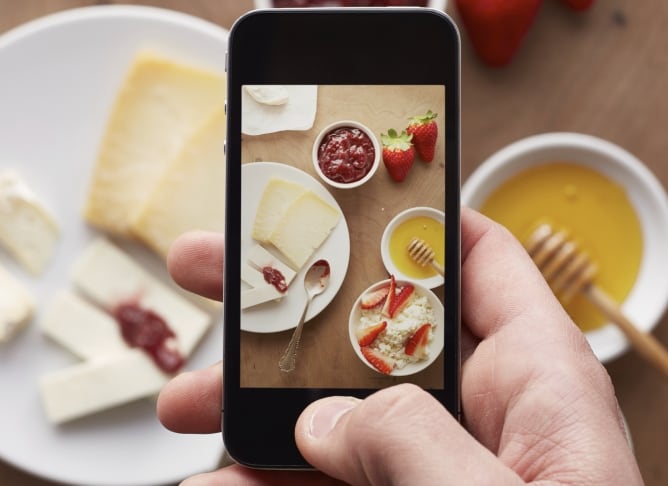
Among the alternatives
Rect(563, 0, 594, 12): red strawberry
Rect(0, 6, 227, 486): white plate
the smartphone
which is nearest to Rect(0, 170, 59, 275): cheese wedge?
Rect(0, 6, 227, 486): white plate

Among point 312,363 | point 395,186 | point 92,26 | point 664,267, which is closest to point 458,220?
point 395,186

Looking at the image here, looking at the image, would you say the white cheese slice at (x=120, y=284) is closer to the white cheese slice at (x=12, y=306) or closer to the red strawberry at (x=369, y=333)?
the white cheese slice at (x=12, y=306)

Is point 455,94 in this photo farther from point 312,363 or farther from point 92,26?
point 92,26

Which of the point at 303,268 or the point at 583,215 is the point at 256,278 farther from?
the point at 583,215

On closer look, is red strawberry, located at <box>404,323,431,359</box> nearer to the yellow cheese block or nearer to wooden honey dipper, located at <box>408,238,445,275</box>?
wooden honey dipper, located at <box>408,238,445,275</box>

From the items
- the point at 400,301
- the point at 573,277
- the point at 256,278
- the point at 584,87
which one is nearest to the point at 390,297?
the point at 400,301

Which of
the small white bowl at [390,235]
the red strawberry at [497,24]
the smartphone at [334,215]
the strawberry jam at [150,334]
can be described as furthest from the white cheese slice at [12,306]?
the red strawberry at [497,24]

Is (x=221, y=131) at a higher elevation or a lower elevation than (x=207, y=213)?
higher
